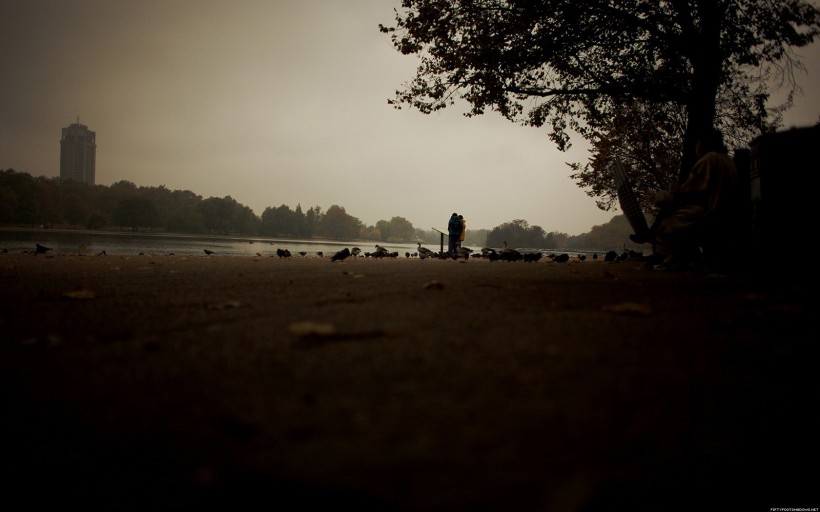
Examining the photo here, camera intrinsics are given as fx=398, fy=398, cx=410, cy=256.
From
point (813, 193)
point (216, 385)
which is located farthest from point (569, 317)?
point (813, 193)

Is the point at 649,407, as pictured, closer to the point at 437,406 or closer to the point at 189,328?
the point at 437,406

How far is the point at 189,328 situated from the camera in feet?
7.55

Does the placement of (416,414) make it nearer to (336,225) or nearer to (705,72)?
(705,72)

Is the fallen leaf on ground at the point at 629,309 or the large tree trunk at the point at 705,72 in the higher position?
the large tree trunk at the point at 705,72

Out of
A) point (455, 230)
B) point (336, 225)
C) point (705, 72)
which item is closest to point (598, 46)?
point (705, 72)

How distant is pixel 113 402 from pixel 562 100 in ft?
46.0

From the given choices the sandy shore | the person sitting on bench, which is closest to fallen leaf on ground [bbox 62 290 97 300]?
the sandy shore

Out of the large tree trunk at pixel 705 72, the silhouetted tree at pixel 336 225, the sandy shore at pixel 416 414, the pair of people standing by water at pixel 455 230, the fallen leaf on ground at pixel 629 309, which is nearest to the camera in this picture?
the sandy shore at pixel 416 414

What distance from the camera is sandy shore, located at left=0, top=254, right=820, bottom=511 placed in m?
0.90

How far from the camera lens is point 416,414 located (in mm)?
1147

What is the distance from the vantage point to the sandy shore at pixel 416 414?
0.90 meters

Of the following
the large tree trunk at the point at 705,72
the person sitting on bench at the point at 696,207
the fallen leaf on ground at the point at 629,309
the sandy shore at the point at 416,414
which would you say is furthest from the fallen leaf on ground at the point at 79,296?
the large tree trunk at the point at 705,72

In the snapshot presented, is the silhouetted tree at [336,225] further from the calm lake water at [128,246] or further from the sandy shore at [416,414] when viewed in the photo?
the sandy shore at [416,414]

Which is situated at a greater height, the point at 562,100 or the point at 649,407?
the point at 562,100
